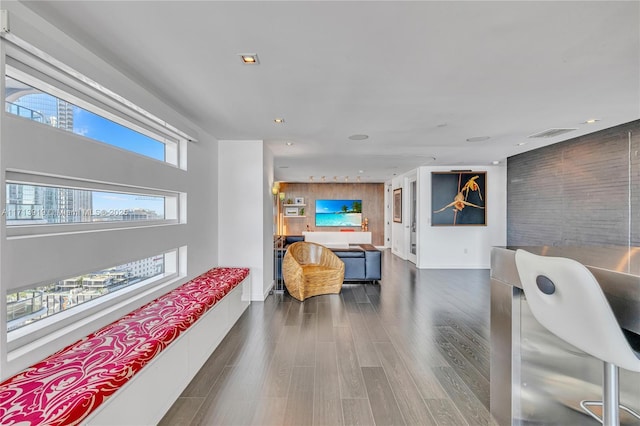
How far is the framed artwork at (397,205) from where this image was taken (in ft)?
30.4

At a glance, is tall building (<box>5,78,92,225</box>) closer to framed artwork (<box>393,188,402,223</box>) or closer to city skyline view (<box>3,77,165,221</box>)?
city skyline view (<box>3,77,165,221</box>)

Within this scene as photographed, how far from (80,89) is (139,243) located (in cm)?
123

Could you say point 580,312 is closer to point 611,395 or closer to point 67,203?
point 611,395

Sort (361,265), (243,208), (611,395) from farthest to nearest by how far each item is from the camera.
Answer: (361,265)
(243,208)
(611,395)

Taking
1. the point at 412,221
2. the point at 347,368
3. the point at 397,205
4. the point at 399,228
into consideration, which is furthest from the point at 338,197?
the point at 347,368

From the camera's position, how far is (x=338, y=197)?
11.2 metres

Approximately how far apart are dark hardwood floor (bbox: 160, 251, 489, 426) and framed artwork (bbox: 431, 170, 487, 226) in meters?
3.02

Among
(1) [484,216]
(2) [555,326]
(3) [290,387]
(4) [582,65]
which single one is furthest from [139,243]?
(1) [484,216]

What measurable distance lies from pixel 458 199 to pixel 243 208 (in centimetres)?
522

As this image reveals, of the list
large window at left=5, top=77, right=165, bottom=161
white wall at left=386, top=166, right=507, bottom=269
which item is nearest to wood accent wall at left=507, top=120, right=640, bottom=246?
white wall at left=386, top=166, right=507, bottom=269

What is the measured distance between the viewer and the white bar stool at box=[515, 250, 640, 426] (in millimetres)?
1088

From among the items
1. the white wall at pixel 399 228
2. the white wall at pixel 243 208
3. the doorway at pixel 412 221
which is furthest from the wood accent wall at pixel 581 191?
the white wall at pixel 243 208

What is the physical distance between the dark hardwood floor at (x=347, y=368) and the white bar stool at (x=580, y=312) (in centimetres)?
103

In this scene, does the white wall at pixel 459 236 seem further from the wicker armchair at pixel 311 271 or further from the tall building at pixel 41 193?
the tall building at pixel 41 193
